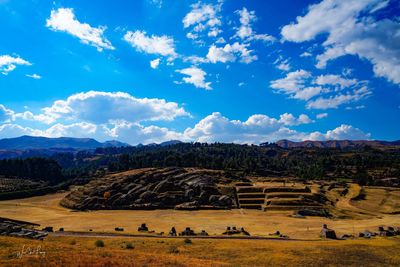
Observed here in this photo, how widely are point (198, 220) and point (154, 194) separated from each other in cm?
4347

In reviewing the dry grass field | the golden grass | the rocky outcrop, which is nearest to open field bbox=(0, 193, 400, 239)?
the dry grass field

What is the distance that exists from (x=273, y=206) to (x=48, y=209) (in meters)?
93.8

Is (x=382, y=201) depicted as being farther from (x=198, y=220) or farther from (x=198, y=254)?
(x=198, y=254)

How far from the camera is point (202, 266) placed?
3628 centimetres

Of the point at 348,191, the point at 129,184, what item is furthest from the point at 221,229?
the point at 348,191

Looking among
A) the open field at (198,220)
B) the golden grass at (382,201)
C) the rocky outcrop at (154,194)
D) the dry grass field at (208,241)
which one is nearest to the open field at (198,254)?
the dry grass field at (208,241)

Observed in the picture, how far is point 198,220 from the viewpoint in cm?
11319

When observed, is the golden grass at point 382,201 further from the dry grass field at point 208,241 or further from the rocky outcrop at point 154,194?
the rocky outcrop at point 154,194

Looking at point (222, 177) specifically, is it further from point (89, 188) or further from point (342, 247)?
point (342, 247)

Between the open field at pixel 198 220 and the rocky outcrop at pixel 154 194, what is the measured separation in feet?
23.2

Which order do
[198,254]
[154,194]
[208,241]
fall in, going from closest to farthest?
1. [198,254]
2. [208,241]
3. [154,194]

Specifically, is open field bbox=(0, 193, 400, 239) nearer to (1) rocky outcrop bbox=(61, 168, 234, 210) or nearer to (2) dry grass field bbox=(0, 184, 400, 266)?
(2) dry grass field bbox=(0, 184, 400, 266)

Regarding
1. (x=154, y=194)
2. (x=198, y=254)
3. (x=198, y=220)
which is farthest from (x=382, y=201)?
(x=198, y=254)

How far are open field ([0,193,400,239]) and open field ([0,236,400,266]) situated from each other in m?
21.5
